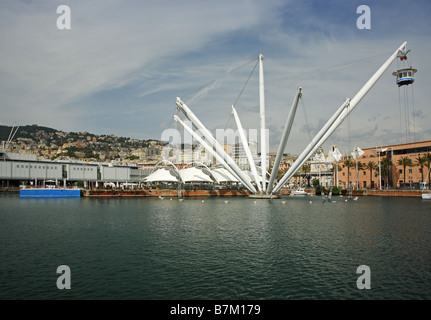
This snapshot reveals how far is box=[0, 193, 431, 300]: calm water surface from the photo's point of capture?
39.9ft

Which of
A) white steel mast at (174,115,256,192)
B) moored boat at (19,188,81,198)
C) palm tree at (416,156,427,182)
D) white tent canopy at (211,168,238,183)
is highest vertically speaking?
white steel mast at (174,115,256,192)

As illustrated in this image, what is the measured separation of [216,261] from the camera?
1596 centimetres

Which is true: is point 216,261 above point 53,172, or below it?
below

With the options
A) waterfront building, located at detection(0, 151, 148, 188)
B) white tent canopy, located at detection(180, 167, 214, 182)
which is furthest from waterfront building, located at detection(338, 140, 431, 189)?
waterfront building, located at detection(0, 151, 148, 188)

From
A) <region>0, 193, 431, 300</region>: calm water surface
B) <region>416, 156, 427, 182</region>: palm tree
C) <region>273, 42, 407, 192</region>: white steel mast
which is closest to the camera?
<region>0, 193, 431, 300</region>: calm water surface

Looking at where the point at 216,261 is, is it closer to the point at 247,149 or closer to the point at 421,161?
the point at 247,149

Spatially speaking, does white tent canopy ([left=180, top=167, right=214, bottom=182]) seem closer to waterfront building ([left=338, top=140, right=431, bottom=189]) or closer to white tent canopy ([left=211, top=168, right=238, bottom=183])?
white tent canopy ([left=211, top=168, right=238, bottom=183])

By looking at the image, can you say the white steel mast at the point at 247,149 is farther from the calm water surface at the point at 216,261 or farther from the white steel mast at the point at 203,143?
the calm water surface at the point at 216,261

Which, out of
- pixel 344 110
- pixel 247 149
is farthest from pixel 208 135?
pixel 344 110

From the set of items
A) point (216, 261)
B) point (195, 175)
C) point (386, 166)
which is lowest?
point (216, 261)

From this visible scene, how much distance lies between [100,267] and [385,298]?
11256 millimetres

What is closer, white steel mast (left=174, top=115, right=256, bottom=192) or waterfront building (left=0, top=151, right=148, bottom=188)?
white steel mast (left=174, top=115, right=256, bottom=192)

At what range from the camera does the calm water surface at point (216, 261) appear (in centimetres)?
1215
